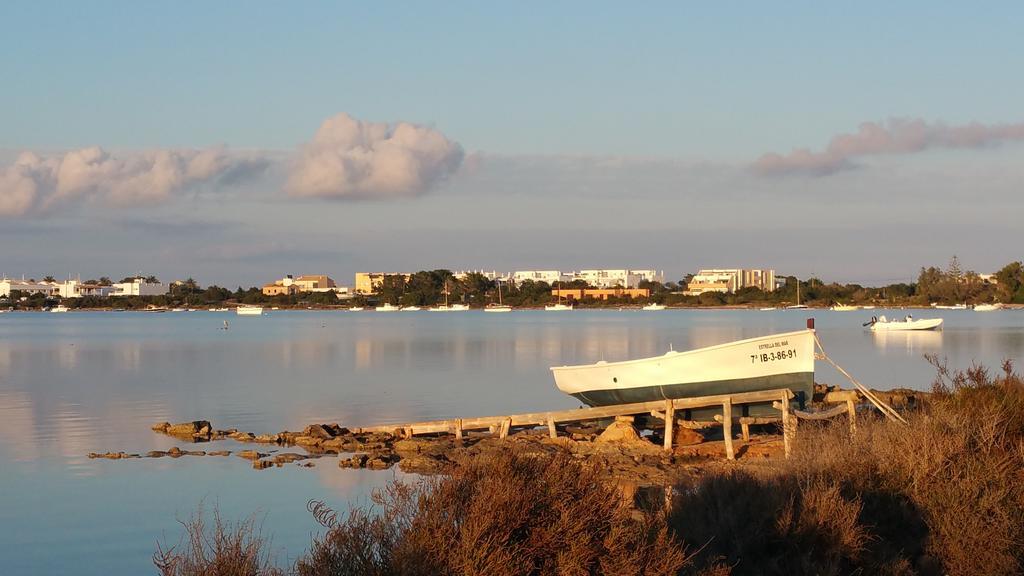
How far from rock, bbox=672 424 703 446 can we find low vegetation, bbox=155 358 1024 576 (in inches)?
257

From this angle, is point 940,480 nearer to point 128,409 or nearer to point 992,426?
point 992,426

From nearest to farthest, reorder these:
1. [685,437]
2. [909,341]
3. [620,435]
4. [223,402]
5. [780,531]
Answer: [780,531], [620,435], [685,437], [223,402], [909,341]

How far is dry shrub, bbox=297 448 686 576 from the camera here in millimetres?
6559

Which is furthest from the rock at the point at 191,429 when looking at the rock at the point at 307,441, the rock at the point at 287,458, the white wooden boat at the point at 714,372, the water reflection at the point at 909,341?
the water reflection at the point at 909,341

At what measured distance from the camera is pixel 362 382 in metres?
41.0

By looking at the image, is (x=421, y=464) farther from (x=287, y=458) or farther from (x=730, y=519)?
(x=730, y=519)

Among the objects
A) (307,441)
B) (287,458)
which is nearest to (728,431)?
(287,458)

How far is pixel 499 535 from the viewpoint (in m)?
6.65

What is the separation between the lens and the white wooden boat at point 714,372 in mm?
20531

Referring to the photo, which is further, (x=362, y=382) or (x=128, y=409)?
(x=362, y=382)

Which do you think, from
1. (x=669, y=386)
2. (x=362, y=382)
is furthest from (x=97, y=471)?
(x=362, y=382)

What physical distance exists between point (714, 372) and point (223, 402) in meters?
18.2

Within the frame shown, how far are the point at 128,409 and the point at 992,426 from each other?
2581cm

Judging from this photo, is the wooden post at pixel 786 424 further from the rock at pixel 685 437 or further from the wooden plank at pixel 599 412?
the rock at pixel 685 437
